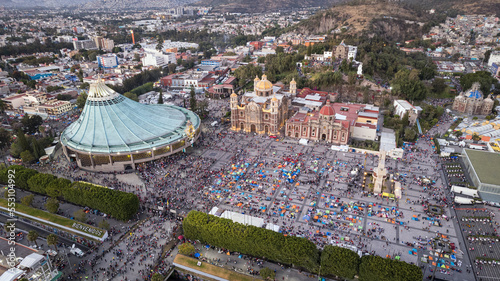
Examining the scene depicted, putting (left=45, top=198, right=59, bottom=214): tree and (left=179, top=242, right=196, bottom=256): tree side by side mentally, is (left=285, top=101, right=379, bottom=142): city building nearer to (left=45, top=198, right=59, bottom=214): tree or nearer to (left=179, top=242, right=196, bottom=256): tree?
(left=179, top=242, right=196, bottom=256): tree

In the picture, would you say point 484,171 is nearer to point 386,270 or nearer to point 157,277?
point 386,270

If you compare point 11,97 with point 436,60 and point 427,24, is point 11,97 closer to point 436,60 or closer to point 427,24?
point 436,60

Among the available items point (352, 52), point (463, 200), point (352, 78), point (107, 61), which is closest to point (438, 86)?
point (352, 78)

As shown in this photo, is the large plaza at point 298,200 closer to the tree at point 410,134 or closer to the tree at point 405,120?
the tree at point 410,134

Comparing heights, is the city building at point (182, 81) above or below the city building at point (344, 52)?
below

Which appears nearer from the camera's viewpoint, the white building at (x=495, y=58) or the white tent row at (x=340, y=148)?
the white tent row at (x=340, y=148)

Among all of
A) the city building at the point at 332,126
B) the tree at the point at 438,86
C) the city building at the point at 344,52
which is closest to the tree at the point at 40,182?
the city building at the point at 332,126
